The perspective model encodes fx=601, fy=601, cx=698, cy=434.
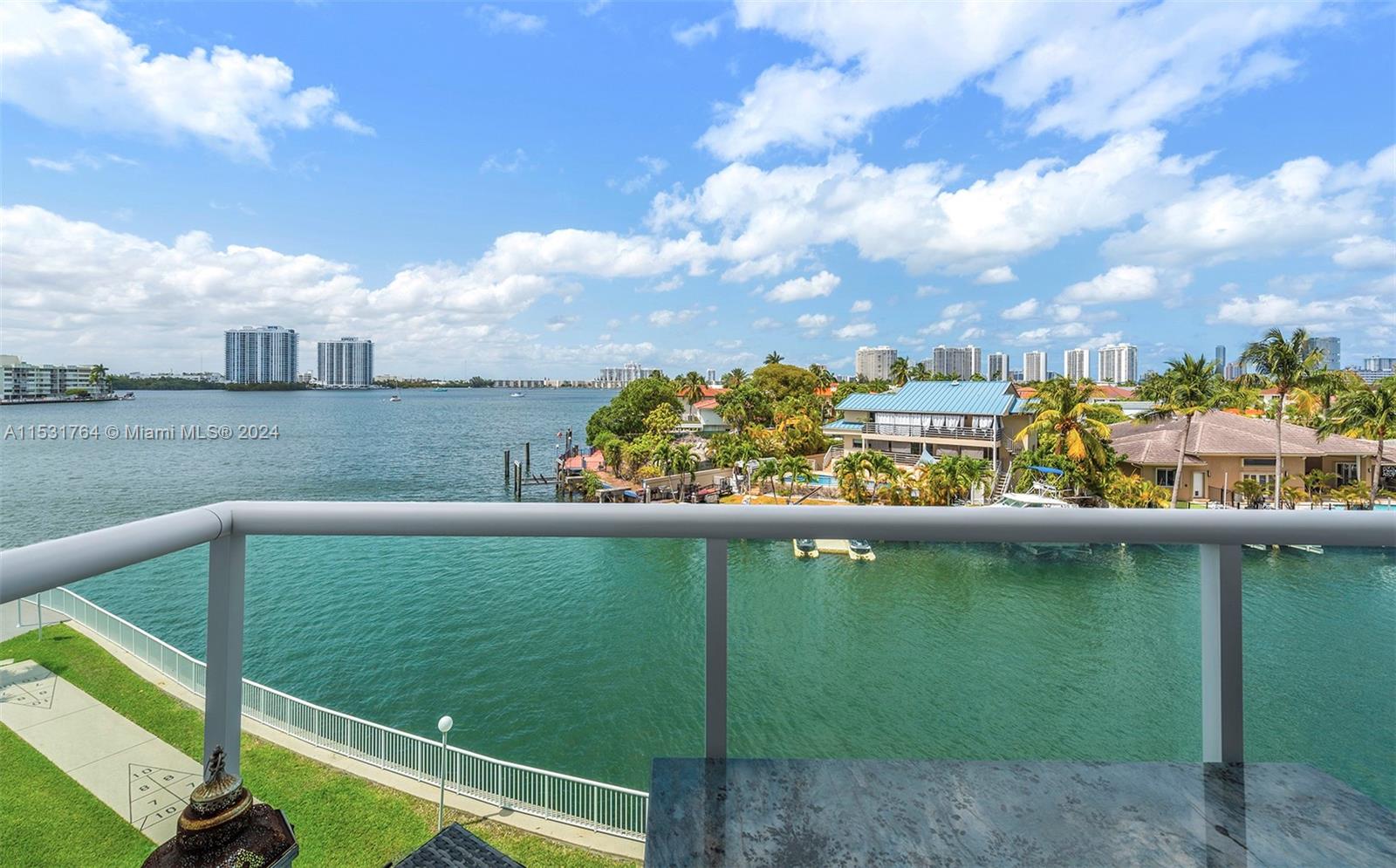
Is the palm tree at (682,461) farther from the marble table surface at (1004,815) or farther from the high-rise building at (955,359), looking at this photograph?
the high-rise building at (955,359)

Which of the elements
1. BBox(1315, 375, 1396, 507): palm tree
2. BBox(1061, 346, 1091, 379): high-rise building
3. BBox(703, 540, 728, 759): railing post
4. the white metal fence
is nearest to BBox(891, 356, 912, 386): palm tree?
BBox(1061, 346, 1091, 379): high-rise building

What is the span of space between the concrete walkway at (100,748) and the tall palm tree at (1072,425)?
22792mm

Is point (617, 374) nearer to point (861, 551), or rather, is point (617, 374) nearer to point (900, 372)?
point (900, 372)

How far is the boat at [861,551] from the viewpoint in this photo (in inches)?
39.8

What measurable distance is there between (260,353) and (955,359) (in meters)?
62.8

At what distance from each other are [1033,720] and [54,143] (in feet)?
197

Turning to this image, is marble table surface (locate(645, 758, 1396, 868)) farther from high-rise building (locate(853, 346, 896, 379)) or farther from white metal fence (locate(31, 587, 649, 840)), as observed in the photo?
high-rise building (locate(853, 346, 896, 379))

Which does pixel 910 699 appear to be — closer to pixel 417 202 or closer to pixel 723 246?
pixel 723 246

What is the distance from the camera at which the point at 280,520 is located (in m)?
0.99

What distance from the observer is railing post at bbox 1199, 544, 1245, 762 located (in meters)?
0.99

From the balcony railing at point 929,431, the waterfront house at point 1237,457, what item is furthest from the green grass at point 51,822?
the balcony railing at point 929,431

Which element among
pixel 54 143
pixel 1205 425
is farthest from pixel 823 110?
pixel 54 143

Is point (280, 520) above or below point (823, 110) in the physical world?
below

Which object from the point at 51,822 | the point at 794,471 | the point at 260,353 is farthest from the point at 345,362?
the point at 51,822
